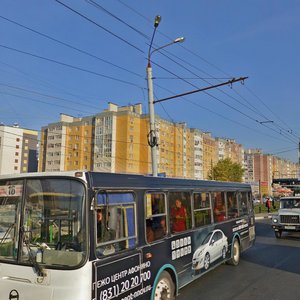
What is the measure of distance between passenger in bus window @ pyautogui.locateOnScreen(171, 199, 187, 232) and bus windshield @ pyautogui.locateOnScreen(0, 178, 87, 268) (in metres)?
2.57

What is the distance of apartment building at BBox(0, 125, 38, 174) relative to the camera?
321ft

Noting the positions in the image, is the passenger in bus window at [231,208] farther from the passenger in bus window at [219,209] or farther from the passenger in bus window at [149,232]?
the passenger in bus window at [149,232]

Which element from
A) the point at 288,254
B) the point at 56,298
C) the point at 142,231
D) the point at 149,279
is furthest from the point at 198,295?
the point at 288,254

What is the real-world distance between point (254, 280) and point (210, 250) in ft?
3.99

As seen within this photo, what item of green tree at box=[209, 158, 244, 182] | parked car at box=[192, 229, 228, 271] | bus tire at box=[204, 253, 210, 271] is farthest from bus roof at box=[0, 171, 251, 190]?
green tree at box=[209, 158, 244, 182]

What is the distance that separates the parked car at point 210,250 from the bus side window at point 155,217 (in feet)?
5.32

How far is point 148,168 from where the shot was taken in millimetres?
85375

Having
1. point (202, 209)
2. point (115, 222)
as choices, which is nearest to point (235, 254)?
point (202, 209)

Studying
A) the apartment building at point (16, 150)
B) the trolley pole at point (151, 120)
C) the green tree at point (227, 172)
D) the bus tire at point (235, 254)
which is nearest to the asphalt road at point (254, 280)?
the bus tire at point (235, 254)

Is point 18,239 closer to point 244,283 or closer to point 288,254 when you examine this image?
point 244,283

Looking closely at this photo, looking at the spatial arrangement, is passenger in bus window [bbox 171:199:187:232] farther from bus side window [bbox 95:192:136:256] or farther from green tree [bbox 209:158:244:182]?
green tree [bbox 209:158:244:182]

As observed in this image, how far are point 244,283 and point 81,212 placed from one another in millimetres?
5153

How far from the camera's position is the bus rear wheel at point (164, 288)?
5934 millimetres

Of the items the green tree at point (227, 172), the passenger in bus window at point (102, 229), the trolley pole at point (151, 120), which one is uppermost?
the green tree at point (227, 172)
